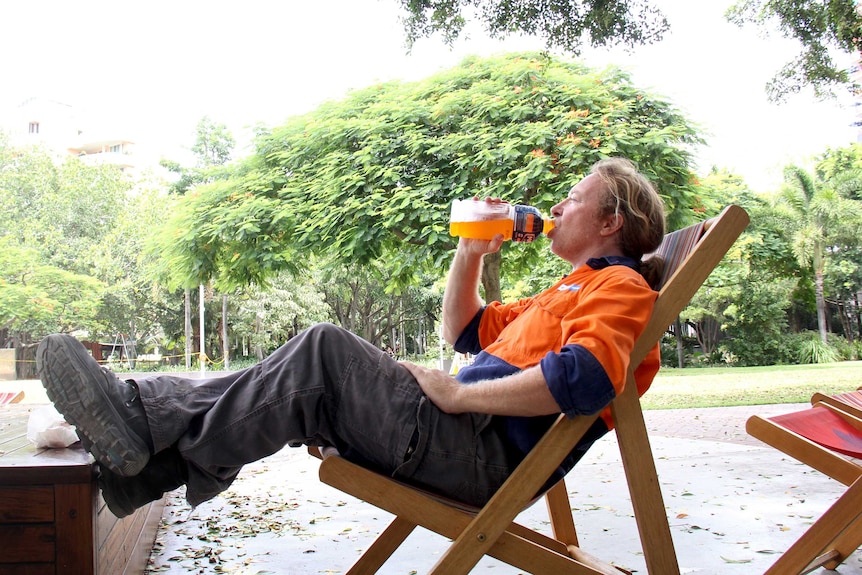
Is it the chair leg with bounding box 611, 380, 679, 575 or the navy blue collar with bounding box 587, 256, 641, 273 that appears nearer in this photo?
the chair leg with bounding box 611, 380, 679, 575

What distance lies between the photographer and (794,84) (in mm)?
7305

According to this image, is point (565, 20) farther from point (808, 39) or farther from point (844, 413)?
point (844, 413)

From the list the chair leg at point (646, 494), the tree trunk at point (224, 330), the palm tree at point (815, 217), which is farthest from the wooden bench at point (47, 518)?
the tree trunk at point (224, 330)

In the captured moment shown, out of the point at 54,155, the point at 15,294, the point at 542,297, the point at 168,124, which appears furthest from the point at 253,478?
the point at 168,124

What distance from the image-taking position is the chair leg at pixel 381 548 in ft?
5.53

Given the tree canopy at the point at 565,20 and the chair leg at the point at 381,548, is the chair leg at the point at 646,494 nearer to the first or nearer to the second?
the chair leg at the point at 381,548

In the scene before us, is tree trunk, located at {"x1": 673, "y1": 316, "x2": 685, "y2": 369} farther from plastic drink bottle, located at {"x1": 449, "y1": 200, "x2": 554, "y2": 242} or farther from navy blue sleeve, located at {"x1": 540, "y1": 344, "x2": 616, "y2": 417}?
navy blue sleeve, located at {"x1": 540, "y1": 344, "x2": 616, "y2": 417}

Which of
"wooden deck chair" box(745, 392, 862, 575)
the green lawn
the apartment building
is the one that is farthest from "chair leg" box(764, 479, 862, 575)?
the apartment building

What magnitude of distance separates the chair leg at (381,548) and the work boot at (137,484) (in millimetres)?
524

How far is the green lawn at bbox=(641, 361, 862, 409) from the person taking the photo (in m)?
9.48

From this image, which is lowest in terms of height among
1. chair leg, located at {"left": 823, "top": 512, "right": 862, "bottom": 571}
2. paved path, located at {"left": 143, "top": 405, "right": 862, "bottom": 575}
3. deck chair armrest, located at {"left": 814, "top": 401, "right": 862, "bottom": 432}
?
paved path, located at {"left": 143, "top": 405, "right": 862, "bottom": 575}

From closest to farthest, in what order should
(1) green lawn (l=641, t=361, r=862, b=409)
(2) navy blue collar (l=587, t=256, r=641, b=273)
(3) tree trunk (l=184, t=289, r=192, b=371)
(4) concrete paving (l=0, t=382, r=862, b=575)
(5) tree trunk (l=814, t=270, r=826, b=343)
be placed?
(2) navy blue collar (l=587, t=256, r=641, b=273), (4) concrete paving (l=0, t=382, r=862, b=575), (1) green lawn (l=641, t=361, r=862, b=409), (5) tree trunk (l=814, t=270, r=826, b=343), (3) tree trunk (l=184, t=289, r=192, b=371)

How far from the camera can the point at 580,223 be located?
173 cm

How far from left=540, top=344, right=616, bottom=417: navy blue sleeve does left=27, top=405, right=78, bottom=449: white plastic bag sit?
1.16 m
